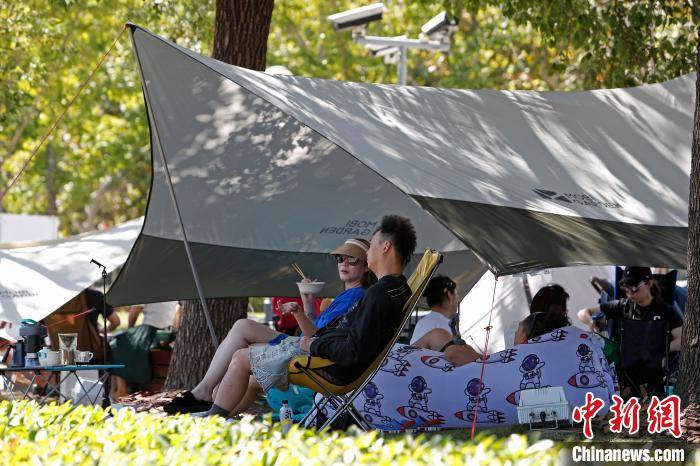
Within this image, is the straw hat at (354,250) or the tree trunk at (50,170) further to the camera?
the tree trunk at (50,170)

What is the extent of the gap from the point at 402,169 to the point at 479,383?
123 centimetres

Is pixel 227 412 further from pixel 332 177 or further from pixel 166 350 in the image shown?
pixel 166 350

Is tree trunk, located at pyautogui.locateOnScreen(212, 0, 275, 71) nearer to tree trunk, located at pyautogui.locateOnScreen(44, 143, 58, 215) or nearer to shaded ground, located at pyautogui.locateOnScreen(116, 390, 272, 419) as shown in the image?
shaded ground, located at pyautogui.locateOnScreen(116, 390, 272, 419)

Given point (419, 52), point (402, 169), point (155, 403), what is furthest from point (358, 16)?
point (419, 52)

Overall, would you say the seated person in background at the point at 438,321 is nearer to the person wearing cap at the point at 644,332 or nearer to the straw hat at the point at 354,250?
the straw hat at the point at 354,250

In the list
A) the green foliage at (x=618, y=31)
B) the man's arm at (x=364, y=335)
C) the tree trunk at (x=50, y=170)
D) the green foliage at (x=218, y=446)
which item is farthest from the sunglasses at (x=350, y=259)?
the tree trunk at (x=50, y=170)

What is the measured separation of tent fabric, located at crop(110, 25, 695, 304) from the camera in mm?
5265

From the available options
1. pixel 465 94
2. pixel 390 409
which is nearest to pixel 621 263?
pixel 390 409

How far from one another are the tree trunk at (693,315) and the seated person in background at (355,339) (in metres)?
1.44

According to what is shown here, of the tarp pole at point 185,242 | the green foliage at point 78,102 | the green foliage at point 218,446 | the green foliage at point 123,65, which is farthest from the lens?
the green foliage at point 123,65

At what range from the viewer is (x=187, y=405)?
18.8 ft

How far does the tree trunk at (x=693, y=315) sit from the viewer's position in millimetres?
5332
